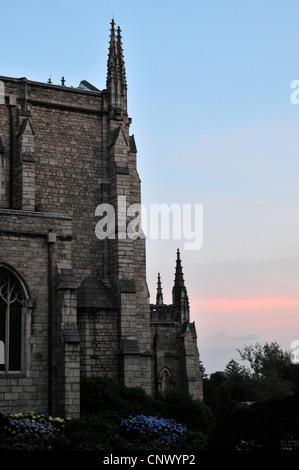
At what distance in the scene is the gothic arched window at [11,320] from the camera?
2264 cm

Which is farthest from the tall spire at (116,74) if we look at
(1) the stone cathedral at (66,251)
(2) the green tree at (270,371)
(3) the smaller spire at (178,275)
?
(2) the green tree at (270,371)

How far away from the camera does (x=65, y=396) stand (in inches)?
883

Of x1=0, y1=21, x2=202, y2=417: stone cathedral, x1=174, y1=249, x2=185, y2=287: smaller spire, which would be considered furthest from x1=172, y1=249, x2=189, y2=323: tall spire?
x1=0, y1=21, x2=202, y2=417: stone cathedral

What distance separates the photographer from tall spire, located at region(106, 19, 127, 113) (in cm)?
3024

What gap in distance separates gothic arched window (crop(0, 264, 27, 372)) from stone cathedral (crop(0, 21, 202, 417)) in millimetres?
34

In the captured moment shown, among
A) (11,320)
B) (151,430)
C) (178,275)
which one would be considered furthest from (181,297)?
(151,430)

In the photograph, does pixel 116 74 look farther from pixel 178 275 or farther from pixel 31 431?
pixel 31 431

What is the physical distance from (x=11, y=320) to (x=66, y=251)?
3.16m

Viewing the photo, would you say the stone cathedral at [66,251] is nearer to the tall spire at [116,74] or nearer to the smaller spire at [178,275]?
the tall spire at [116,74]

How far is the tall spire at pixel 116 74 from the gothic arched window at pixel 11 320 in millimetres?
10526

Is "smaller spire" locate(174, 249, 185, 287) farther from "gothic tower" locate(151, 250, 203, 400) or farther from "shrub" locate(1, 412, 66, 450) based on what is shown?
"shrub" locate(1, 412, 66, 450)
